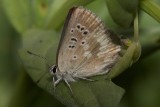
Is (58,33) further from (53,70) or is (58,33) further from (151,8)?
(151,8)

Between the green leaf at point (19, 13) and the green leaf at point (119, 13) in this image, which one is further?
the green leaf at point (19, 13)

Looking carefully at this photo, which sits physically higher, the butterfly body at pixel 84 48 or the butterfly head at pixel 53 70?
the butterfly body at pixel 84 48

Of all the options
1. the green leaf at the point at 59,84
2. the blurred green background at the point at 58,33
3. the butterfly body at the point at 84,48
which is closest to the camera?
the green leaf at the point at 59,84

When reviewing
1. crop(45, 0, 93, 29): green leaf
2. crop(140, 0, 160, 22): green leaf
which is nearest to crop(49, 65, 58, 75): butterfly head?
crop(45, 0, 93, 29): green leaf

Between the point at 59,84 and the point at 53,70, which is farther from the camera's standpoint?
the point at 53,70

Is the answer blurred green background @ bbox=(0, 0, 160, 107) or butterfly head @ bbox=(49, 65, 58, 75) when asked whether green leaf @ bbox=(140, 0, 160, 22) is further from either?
butterfly head @ bbox=(49, 65, 58, 75)

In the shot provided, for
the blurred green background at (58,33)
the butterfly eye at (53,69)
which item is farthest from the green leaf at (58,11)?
the butterfly eye at (53,69)

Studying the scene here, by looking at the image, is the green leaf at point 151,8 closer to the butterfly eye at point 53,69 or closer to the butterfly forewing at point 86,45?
the butterfly forewing at point 86,45

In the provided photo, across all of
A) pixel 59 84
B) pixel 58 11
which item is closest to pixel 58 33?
pixel 58 11
